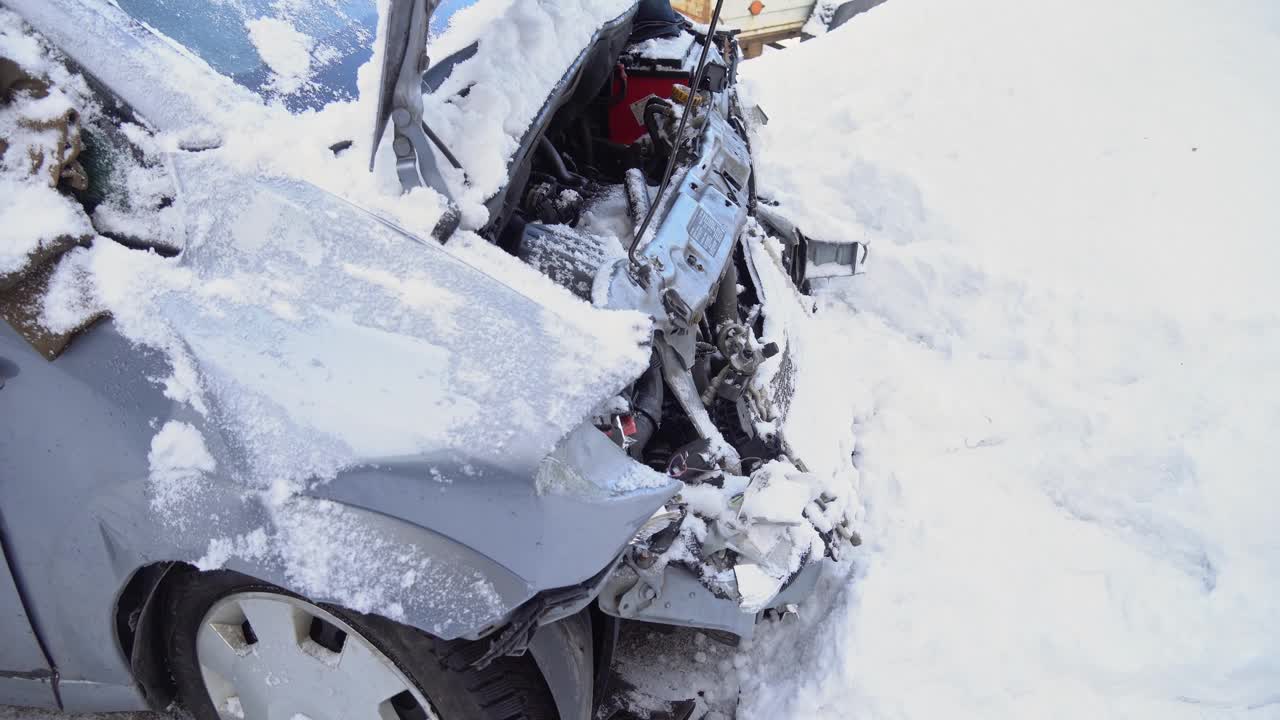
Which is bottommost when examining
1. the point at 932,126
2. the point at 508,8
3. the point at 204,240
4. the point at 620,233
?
the point at 932,126

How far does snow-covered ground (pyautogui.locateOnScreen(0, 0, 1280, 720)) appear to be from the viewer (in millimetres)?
2449

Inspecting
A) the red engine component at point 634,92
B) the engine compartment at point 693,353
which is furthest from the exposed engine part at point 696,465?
the red engine component at point 634,92

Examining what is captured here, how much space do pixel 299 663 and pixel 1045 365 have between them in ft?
11.2

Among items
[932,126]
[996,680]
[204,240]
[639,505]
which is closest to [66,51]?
[204,240]

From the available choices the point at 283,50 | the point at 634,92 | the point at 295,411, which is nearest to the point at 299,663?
the point at 295,411

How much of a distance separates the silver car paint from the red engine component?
2.50 meters

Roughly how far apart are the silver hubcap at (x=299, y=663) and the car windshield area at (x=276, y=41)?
1163 mm

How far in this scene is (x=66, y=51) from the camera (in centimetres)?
154

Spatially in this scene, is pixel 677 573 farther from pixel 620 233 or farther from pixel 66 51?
pixel 66 51

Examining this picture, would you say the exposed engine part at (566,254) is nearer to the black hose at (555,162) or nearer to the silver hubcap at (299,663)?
the black hose at (555,162)

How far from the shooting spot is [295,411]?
1448mm

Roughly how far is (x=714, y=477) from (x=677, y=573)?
30 centimetres

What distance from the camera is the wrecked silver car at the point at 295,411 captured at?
1458 millimetres

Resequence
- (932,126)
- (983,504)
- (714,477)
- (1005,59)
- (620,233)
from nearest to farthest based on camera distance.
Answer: (714,477)
(620,233)
(983,504)
(932,126)
(1005,59)
